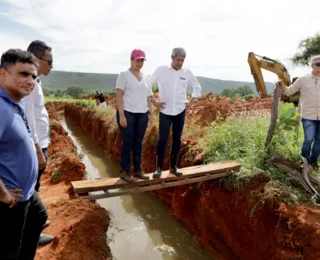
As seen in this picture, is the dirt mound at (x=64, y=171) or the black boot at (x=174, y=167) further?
the dirt mound at (x=64, y=171)

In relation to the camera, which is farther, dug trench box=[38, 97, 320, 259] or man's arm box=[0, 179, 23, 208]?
dug trench box=[38, 97, 320, 259]

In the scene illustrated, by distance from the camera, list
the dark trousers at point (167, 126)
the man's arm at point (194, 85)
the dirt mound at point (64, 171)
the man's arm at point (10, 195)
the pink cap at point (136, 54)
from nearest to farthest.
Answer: the man's arm at point (10, 195)
the pink cap at point (136, 54)
the dark trousers at point (167, 126)
the man's arm at point (194, 85)
the dirt mound at point (64, 171)

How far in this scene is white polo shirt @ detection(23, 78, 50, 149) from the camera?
256 cm

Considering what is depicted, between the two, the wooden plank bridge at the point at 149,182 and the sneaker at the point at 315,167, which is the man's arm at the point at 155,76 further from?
the sneaker at the point at 315,167

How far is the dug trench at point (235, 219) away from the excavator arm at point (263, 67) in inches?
138

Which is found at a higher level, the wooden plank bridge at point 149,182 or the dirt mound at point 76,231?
the wooden plank bridge at point 149,182

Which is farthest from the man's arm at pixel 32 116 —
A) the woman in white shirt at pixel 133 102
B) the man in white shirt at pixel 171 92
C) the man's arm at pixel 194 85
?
the man's arm at pixel 194 85

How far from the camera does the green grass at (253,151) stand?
3689mm

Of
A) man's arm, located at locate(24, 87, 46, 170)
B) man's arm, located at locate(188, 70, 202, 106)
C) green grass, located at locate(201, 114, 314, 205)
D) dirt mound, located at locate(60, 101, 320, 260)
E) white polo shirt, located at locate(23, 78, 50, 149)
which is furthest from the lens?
man's arm, located at locate(188, 70, 202, 106)

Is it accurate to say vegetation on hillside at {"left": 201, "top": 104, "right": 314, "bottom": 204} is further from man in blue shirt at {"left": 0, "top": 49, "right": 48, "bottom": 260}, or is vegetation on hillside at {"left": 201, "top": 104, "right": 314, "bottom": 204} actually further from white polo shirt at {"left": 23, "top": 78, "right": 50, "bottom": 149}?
man in blue shirt at {"left": 0, "top": 49, "right": 48, "bottom": 260}

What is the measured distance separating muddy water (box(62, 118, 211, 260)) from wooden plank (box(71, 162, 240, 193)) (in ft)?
4.88

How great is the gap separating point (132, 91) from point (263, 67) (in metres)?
5.61

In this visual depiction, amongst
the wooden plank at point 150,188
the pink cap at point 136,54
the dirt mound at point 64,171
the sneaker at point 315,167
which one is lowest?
the dirt mound at point 64,171

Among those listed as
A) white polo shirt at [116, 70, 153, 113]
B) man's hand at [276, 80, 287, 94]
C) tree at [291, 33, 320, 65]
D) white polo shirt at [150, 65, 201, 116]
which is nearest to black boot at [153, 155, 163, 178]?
white polo shirt at [150, 65, 201, 116]
